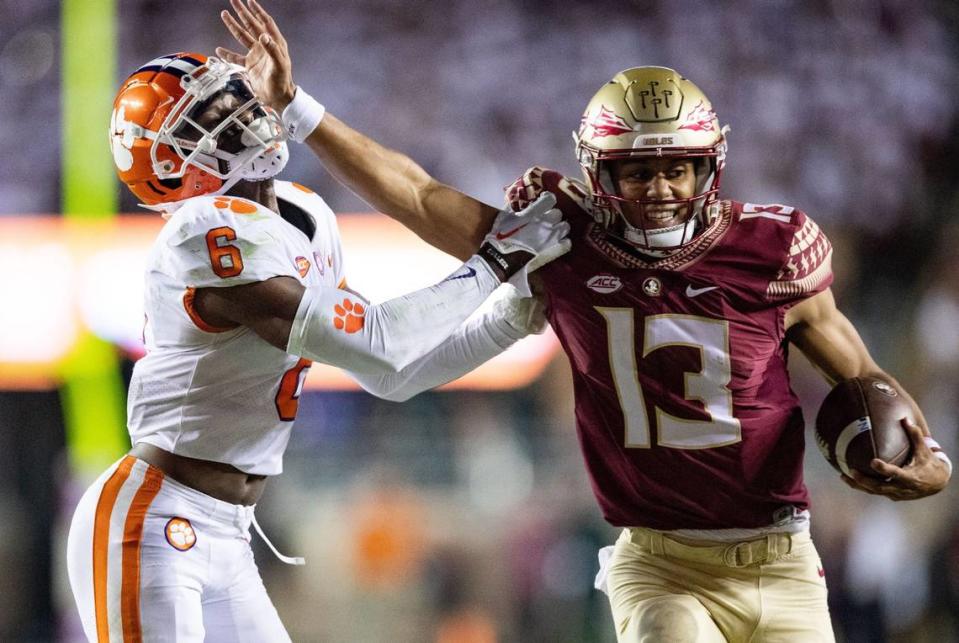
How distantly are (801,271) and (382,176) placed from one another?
859 mm

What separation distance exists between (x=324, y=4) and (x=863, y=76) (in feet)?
8.95

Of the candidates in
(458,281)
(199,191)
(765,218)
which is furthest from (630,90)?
(199,191)

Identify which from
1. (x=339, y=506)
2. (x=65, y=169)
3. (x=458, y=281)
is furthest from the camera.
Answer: (x=65, y=169)

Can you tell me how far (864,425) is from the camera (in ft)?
7.21

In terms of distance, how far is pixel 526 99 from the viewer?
5.91m

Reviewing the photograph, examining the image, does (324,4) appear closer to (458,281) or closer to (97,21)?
(97,21)

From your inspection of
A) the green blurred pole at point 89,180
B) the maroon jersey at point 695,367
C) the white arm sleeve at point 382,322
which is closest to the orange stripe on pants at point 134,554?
the white arm sleeve at point 382,322

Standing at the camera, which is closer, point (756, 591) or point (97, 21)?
point (756, 591)

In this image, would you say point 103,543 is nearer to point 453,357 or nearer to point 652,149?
point 453,357

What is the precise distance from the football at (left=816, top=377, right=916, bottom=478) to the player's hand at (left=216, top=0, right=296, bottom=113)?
4.05 ft

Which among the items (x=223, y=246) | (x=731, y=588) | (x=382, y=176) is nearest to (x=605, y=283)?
(x=382, y=176)

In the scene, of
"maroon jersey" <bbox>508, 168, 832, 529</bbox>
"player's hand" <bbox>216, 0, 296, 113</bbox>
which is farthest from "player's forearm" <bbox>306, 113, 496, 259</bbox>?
"maroon jersey" <bbox>508, 168, 832, 529</bbox>

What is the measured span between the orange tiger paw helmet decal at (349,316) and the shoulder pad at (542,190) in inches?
16.7

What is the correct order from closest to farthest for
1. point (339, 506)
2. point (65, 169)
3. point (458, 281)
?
point (458, 281) < point (339, 506) < point (65, 169)
